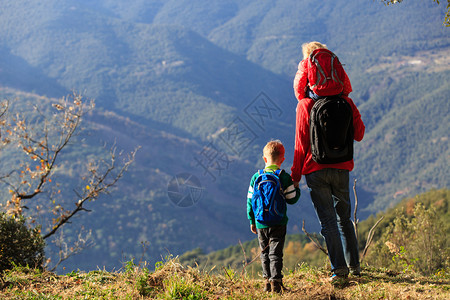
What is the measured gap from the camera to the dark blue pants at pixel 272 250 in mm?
3664

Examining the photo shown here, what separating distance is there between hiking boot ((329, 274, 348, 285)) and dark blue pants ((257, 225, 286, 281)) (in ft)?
1.66

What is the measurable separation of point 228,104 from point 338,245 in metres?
175

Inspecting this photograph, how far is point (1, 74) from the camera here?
15125cm

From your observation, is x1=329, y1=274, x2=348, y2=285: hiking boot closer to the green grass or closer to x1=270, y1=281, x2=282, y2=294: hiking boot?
the green grass

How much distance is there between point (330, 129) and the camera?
3668mm

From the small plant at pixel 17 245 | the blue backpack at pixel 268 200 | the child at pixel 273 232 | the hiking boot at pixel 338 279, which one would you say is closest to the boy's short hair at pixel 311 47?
the child at pixel 273 232

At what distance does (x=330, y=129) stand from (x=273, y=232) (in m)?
1.00

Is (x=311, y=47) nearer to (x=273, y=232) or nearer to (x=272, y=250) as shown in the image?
(x=273, y=232)

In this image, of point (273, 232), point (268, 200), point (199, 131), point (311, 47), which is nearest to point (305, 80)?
point (311, 47)

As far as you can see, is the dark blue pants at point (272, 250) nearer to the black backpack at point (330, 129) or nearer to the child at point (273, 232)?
the child at point (273, 232)

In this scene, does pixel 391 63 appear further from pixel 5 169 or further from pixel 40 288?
pixel 40 288

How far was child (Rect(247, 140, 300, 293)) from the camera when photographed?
3.67 metres

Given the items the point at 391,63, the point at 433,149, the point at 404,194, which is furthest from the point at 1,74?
the point at 391,63

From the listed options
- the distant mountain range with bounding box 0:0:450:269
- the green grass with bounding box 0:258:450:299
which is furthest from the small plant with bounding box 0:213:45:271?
the distant mountain range with bounding box 0:0:450:269
